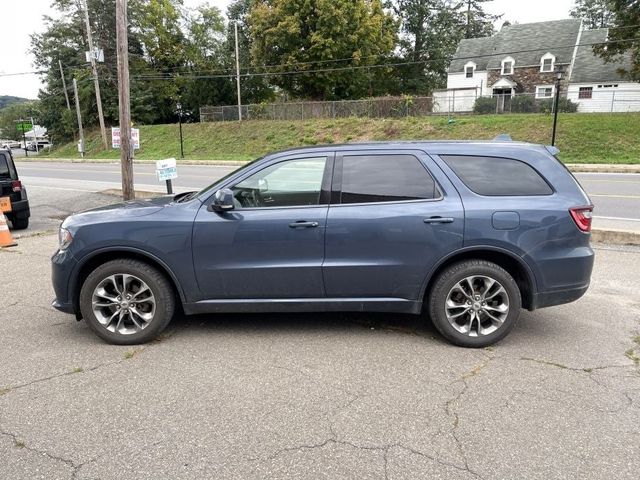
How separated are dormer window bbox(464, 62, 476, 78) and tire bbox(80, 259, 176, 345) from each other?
51820mm

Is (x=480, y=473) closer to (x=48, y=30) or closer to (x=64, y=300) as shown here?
(x=64, y=300)

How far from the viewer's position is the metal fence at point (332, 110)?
34.2m

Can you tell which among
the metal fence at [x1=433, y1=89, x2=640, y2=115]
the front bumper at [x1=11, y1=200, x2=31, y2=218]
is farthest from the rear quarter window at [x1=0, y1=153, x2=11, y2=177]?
the metal fence at [x1=433, y1=89, x2=640, y2=115]

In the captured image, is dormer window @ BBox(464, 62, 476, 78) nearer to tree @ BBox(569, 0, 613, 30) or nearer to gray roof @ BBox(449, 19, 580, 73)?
gray roof @ BBox(449, 19, 580, 73)

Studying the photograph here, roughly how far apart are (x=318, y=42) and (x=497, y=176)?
4232cm

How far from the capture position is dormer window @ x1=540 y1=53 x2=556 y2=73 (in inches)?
1833

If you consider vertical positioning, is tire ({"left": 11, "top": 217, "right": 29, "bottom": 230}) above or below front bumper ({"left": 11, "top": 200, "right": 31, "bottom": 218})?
below

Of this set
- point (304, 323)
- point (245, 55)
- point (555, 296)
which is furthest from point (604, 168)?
point (245, 55)

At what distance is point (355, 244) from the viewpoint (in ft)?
13.6

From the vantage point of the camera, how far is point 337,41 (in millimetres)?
43844

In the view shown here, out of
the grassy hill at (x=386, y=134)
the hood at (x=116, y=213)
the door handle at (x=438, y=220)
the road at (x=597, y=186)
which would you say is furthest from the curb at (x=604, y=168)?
the hood at (x=116, y=213)

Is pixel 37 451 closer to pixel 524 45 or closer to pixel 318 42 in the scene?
pixel 318 42

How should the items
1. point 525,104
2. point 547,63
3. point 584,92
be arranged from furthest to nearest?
point 547,63, point 584,92, point 525,104

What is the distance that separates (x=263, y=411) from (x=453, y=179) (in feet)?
7.89
